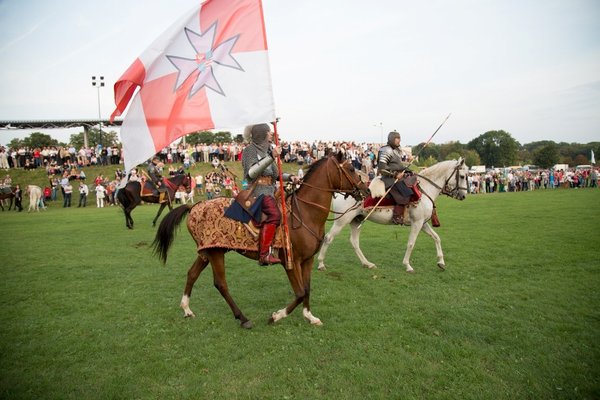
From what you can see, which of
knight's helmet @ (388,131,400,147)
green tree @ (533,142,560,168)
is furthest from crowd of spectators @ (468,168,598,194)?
green tree @ (533,142,560,168)

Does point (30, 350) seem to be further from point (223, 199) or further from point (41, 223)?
point (41, 223)

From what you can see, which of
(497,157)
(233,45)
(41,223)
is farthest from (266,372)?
(497,157)

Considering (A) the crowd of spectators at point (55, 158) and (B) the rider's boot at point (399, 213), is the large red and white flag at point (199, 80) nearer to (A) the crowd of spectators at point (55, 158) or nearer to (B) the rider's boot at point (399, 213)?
(B) the rider's boot at point (399, 213)

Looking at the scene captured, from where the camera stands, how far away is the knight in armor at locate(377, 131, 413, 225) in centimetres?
904

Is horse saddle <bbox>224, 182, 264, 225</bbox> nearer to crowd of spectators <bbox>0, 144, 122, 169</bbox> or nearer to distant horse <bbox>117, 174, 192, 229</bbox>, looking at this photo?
distant horse <bbox>117, 174, 192, 229</bbox>

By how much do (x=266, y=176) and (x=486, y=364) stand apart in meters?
4.10

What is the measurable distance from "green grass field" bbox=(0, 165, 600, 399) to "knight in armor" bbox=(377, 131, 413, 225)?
1.74 meters

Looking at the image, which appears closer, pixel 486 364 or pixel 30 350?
pixel 486 364

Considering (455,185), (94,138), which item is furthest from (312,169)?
(94,138)

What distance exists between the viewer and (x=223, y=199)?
632cm

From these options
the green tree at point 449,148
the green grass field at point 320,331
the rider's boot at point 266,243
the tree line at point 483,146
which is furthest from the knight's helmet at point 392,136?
the green tree at point 449,148

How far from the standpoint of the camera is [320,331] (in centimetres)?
568

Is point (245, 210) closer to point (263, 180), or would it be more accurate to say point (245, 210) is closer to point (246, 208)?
point (246, 208)

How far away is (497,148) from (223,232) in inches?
4981
